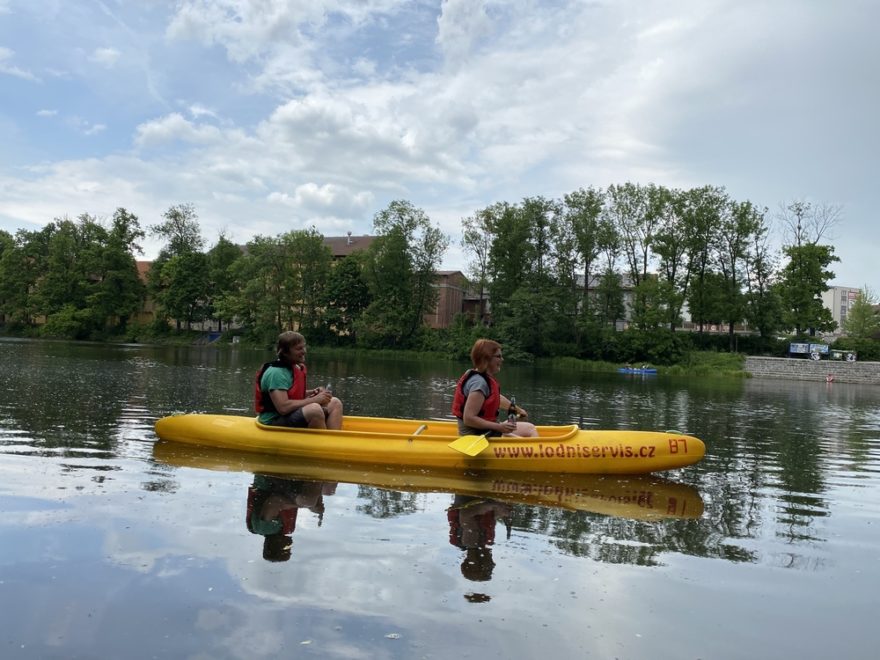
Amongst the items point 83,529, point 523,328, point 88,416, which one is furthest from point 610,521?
point 523,328

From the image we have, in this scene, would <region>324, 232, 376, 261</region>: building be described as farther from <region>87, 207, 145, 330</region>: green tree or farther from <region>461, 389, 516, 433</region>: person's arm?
<region>461, 389, 516, 433</region>: person's arm

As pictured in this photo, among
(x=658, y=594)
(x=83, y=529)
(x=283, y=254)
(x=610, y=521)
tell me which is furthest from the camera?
(x=283, y=254)

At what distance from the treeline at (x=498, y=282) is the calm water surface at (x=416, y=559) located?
46.6m

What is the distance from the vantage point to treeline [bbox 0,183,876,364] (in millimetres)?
55562

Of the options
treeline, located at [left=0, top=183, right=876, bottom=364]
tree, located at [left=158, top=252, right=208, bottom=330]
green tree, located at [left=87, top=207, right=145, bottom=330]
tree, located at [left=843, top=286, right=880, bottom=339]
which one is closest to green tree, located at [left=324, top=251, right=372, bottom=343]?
treeline, located at [left=0, top=183, right=876, bottom=364]

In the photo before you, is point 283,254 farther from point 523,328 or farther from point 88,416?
point 88,416

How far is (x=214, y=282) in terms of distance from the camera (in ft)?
236

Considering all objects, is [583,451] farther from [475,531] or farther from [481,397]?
[475,531]

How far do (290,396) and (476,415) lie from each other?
2576 millimetres

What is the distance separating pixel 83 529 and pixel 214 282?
2740 inches

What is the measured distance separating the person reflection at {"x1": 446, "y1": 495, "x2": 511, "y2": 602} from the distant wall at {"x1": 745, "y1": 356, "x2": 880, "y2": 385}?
45.2 meters

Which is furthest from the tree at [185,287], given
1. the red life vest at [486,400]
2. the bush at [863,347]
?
the red life vest at [486,400]

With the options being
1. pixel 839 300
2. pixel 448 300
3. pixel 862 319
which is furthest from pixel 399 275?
pixel 839 300

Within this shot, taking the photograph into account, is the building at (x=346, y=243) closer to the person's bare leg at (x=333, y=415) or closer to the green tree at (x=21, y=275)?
the green tree at (x=21, y=275)
